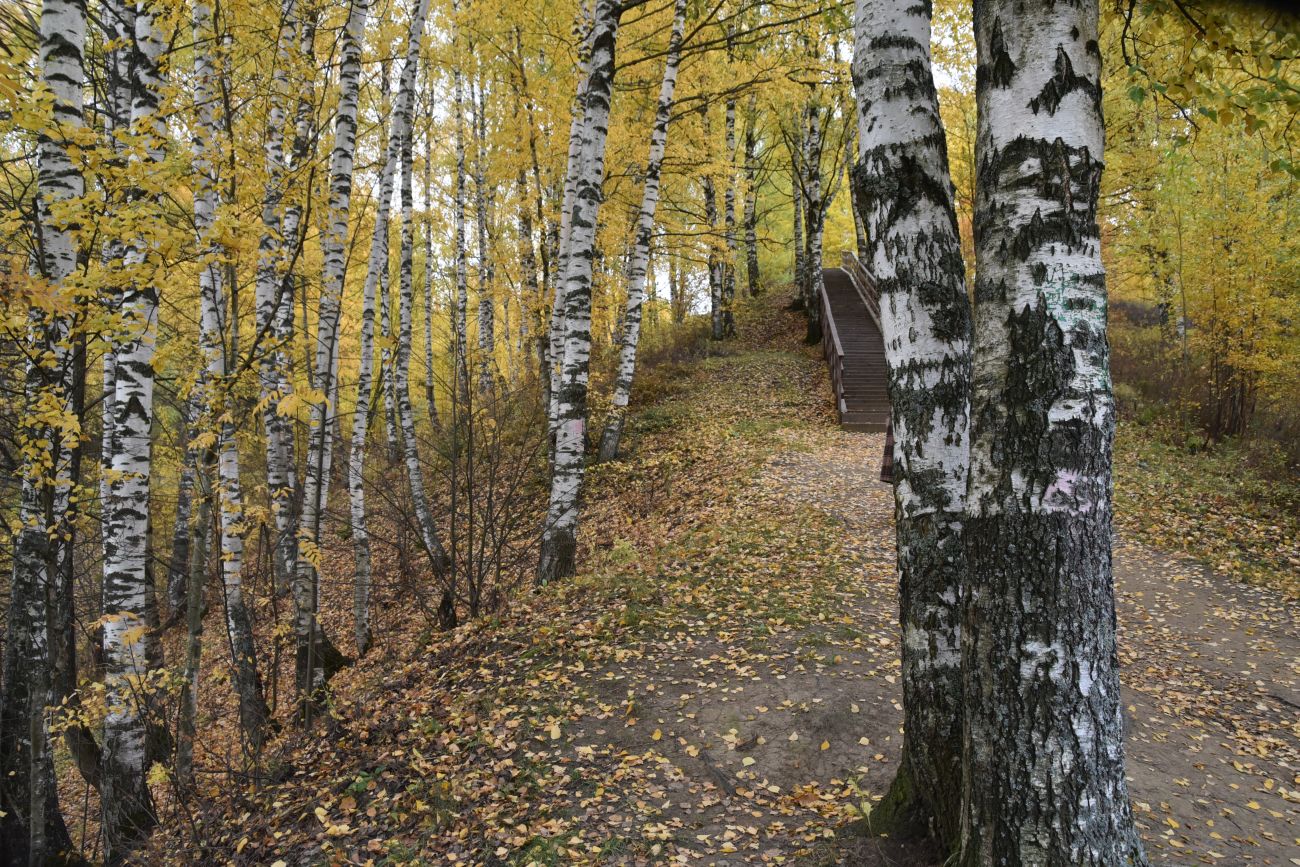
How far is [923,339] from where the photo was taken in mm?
2744

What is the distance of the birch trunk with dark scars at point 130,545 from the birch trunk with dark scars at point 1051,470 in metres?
5.53

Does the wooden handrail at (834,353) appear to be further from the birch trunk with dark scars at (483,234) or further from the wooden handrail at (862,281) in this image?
the birch trunk with dark scars at (483,234)

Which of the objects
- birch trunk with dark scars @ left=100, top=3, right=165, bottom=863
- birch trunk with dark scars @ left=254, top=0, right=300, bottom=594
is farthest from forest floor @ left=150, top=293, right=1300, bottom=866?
birch trunk with dark scars @ left=254, top=0, right=300, bottom=594

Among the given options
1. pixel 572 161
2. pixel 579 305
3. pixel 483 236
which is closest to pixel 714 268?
pixel 483 236

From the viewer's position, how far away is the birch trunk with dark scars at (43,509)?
429 centimetres

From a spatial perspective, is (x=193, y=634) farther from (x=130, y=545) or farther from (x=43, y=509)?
(x=43, y=509)

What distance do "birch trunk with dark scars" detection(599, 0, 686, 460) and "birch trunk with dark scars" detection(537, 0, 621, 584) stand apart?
106 inches

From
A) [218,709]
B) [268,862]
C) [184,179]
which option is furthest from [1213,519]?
[218,709]

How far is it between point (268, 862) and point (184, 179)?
483 centimetres

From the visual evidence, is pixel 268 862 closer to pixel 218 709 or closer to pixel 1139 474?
pixel 218 709

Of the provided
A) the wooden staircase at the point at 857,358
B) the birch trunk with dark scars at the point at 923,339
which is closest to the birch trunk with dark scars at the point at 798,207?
the wooden staircase at the point at 857,358

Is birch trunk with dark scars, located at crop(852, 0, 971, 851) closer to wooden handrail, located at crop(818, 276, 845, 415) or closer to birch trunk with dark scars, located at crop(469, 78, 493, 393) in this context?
birch trunk with dark scars, located at crop(469, 78, 493, 393)

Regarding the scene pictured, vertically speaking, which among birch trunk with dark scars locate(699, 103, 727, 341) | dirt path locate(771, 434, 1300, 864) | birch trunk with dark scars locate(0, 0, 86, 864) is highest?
birch trunk with dark scars locate(699, 103, 727, 341)

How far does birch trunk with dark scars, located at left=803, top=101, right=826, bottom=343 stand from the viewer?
1770 cm
